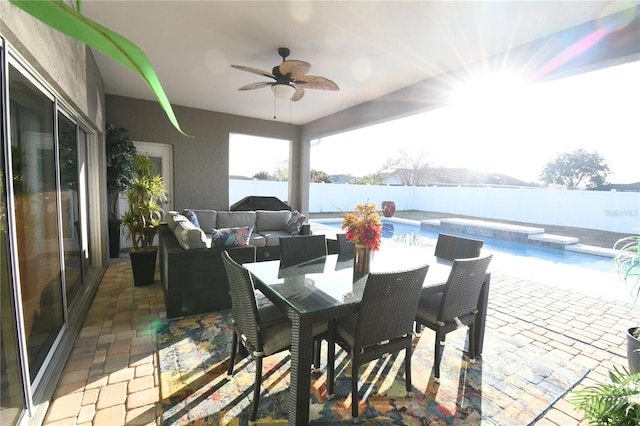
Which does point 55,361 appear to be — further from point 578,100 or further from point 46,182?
point 578,100

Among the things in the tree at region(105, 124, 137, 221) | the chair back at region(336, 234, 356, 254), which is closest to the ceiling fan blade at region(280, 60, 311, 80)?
the chair back at region(336, 234, 356, 254)

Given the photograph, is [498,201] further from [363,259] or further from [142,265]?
[142,265]

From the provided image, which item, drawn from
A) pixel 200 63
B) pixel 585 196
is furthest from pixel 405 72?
pixel 585 196

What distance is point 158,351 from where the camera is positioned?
8.52 feet

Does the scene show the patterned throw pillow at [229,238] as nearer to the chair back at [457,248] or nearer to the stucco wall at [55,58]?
the stucco wall at [55,58]

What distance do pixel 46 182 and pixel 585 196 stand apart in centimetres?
1252

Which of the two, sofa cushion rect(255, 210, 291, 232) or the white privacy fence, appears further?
the white privacy fence

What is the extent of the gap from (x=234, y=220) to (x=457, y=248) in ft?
12.2

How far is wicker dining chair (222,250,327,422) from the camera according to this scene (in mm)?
1891

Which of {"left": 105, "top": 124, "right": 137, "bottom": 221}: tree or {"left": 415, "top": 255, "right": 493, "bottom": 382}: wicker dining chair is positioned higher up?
{"left": 105, "top": 124, "right": 137, "bottom": 221}: tree

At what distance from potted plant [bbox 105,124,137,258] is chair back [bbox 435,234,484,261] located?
4876 mm

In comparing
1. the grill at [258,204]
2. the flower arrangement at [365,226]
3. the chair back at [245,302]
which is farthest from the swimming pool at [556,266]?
the chair back at [245,302]

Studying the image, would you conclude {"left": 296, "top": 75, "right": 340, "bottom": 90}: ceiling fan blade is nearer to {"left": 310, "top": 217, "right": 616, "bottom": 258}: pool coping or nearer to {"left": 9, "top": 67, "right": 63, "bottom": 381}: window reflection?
{"left": 9, "top": 67, "right": 63, "bottom": 381}: window reflection

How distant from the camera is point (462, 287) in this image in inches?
89.6
